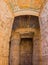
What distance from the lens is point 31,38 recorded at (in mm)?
10914

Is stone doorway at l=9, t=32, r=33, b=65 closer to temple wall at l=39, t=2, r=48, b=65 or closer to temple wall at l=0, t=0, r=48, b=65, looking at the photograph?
temple wall at l=0, t=0, r=48, b=65

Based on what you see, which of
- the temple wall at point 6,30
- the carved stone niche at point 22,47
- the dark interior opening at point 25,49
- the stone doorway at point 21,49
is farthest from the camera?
the dark interior opening at point 25,49

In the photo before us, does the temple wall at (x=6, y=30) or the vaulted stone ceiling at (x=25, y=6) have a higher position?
the vaulted stone ceiling at (x=25, y=6)

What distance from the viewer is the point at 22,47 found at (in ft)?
36.9

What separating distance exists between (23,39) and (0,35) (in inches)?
176

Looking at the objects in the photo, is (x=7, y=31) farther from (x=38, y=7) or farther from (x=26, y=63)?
(x=26, y=63)

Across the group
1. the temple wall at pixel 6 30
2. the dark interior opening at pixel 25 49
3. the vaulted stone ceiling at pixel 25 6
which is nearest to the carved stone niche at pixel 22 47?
the dark interior opening at pixel 25 49

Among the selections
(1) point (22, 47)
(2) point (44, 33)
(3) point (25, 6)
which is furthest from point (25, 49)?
(2) point (44, 33)

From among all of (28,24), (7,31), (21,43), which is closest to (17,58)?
(21,43)

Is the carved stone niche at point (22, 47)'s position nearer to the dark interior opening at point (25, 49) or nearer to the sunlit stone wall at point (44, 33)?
the dark interior opening at point (25, 49)

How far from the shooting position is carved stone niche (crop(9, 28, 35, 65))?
10.3m

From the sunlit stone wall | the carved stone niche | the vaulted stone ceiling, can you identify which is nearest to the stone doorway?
the carved stone niche

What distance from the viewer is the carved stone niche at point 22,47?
1026cm

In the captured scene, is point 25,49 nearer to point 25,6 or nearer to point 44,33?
point 25,6
